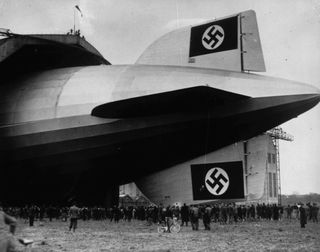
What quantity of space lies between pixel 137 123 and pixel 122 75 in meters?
2.35

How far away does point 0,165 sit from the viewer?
19.8 meters

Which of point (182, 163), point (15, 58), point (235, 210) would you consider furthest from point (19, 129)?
point (235, 210)

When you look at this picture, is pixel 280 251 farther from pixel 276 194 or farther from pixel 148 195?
pixel 276 194

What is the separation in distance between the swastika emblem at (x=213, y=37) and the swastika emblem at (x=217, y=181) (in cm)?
488

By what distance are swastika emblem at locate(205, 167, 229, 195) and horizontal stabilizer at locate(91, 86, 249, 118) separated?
7.99 ft

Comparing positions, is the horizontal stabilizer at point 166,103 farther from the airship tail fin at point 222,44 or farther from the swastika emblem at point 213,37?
the swastika emblem at point 213,37

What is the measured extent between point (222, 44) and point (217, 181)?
533 cm

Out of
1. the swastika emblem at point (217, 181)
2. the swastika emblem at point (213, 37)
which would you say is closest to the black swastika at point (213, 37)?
the swastika emblem at point (213, 37)

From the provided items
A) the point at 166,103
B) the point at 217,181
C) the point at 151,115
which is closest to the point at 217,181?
the point at 217,181

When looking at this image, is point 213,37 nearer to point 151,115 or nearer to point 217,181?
point 151,115

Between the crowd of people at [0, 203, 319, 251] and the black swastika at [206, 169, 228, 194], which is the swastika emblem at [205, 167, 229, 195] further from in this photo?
the crowd of people at [0, 203, 319, 251]

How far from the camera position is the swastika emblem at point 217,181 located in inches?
618

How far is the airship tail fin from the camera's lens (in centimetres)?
1661

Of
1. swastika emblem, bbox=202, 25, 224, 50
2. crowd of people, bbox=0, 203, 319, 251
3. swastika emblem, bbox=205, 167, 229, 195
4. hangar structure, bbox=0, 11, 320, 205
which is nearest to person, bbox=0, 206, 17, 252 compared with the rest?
hangar structure, bbox=0, 11, 320, 205
